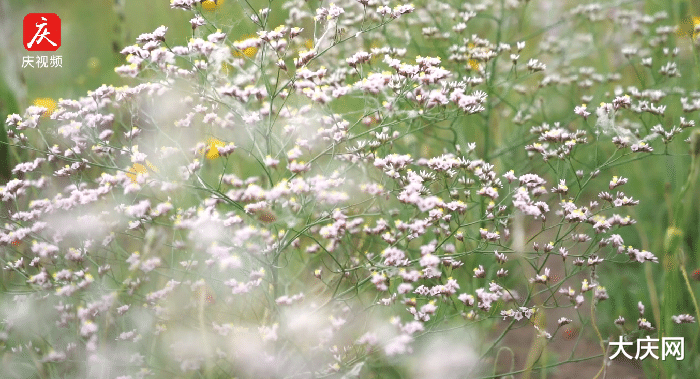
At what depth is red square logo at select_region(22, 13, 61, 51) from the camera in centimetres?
313

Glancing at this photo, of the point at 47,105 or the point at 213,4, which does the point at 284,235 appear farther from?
the point at 47,105

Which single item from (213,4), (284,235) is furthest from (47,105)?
(284,235)

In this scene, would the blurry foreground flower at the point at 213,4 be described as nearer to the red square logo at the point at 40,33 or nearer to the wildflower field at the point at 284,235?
the wildflower field at the point at 284,235

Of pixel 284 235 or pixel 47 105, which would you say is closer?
pixel 284 235

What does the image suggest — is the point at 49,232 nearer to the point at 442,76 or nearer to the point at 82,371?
the point at 82,371

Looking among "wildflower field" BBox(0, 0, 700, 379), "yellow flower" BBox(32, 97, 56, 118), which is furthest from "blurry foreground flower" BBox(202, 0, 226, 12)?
"yellow flower" BBox(32, 97, 56, 118)

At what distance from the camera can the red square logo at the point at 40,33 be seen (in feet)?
10.3

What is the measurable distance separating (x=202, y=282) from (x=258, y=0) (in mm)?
3912

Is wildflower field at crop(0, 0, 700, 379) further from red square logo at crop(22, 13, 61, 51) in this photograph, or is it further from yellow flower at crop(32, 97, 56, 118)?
yellow flower at crop(32, 97, 56, 118)

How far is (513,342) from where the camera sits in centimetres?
306

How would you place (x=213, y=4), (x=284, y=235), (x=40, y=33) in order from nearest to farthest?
(x=284, y=235)
(x=213, y=4)
(x=40, y=33)

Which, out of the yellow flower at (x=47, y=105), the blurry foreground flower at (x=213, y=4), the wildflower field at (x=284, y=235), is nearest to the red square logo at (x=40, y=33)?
the wildflower field at (x=284, y=235)

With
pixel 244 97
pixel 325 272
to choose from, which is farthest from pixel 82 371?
pixel 325 272

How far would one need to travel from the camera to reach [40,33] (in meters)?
3.18
